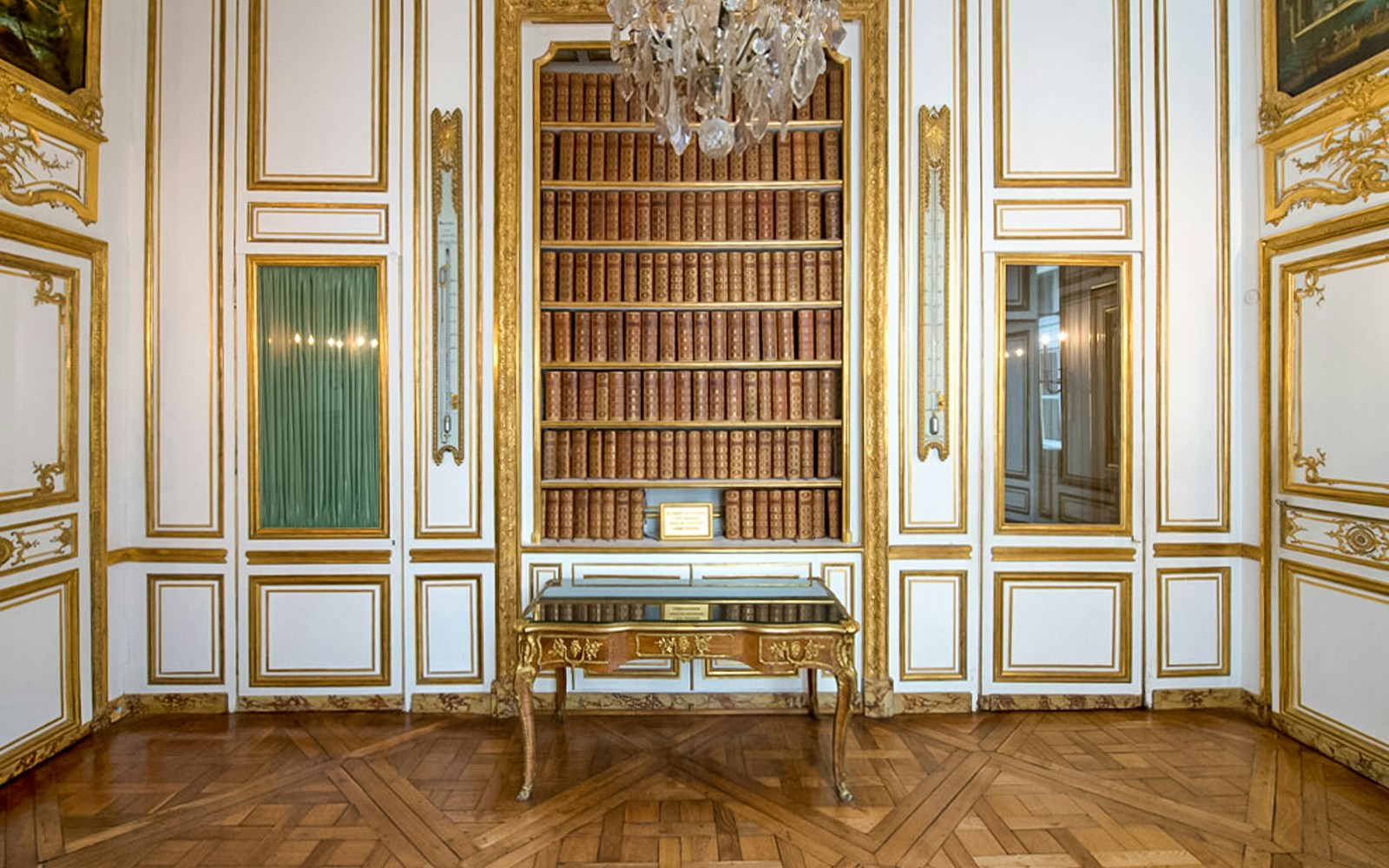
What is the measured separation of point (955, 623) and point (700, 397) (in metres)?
1.60

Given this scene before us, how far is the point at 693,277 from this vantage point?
357 centimetres

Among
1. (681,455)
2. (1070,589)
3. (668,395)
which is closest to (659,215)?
(668,395)

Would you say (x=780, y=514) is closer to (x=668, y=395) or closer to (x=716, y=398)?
(x=716, y=398)

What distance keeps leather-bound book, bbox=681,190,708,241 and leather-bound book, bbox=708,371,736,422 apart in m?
0.65

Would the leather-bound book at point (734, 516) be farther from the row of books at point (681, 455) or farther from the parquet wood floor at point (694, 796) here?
the parquet wood floor at point (694, 796)

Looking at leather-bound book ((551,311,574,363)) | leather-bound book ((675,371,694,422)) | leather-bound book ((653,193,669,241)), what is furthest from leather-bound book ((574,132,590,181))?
leather-bound book ((675,371,694,422))

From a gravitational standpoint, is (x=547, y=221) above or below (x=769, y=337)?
above

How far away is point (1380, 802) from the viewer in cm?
271

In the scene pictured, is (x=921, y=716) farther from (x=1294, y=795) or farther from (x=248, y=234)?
(x=248, y=234)

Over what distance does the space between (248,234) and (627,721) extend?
284 cm

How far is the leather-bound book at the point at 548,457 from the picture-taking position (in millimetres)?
3598

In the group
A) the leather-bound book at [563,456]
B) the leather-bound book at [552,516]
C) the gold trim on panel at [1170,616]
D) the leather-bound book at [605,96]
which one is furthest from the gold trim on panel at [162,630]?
the gold trim on panel at [1170,616]

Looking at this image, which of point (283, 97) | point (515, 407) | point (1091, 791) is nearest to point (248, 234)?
point (283, 97)

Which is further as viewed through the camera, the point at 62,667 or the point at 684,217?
the point at 684,217
